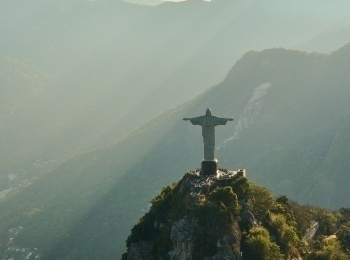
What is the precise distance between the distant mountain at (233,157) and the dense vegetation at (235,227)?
87.1 meters

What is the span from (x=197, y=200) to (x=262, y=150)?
432 feet

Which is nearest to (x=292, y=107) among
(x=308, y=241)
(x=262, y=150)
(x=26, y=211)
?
(x=262, y=150)

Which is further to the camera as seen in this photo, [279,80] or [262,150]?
[279,80]

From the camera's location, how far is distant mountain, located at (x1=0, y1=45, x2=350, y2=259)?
128500 mm

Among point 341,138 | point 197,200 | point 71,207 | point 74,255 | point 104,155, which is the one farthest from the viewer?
point 104,155

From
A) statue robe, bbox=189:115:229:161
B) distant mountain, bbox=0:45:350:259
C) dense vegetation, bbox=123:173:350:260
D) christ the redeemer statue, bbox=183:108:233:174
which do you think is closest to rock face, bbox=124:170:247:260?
dense vegetation, bbox=123:173:350:260

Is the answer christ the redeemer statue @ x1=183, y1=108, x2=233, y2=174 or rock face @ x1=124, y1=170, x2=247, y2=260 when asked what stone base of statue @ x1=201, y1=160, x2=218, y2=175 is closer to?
christ the redeemer statue @ x1=183, y1=108, x2=233, y2=174

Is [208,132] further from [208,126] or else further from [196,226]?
[196,226]

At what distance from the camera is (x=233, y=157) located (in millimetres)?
151250

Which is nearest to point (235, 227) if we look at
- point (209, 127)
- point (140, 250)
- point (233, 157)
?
point (140, 250)

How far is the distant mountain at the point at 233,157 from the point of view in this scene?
422 ft

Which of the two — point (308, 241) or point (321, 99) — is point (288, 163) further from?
point (308, 241)

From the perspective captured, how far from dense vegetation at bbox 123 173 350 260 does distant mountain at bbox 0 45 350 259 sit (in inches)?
3431

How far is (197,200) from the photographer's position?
81.8ft
